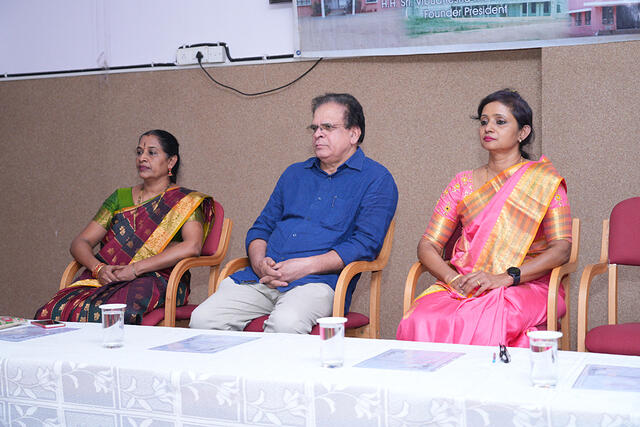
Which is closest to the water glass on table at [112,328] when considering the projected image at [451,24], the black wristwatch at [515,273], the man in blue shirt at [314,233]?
the man in blue shirt at [314,233]

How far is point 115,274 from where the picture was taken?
3240mm

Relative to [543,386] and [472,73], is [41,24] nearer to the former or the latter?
[472,73]

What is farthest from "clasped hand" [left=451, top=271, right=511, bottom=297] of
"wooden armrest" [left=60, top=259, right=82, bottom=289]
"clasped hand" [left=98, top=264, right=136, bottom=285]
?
"wooden armrest" [left=60, top=259, right=82, bottom=289]

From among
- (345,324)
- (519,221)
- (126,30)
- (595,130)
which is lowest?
(345,324)

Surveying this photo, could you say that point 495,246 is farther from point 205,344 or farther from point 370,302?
point 205,344

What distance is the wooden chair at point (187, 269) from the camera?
2.98 m

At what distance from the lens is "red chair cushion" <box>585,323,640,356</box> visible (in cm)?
221

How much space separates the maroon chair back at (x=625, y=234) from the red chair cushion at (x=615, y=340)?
0.39 m

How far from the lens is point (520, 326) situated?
2.48 meters

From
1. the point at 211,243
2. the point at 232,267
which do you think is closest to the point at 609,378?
the point at 232,267

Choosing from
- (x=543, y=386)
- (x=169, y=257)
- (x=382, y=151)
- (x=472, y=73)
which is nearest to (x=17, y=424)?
(x=543, y=386)

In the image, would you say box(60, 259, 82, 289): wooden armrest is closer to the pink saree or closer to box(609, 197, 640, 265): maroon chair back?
the pink saree

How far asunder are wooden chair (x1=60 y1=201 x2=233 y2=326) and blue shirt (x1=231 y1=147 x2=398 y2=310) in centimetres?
19

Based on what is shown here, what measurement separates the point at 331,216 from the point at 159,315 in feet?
2.70
